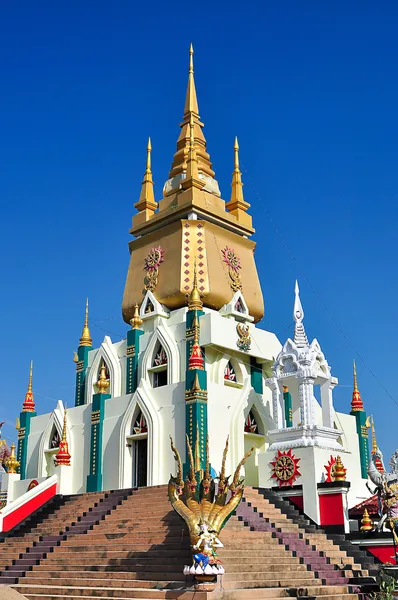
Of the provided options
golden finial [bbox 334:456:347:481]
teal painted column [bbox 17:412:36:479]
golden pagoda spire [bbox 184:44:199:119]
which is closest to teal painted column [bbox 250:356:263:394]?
golden finial [bbox 334:456:347:481]

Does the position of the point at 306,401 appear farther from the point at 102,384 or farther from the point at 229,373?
the point at 102,384

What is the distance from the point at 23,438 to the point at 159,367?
256 inches

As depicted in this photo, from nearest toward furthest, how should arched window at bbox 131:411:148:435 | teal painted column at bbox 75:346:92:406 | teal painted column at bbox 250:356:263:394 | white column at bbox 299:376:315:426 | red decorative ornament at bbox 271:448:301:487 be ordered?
red decorative ornament at bbox 271:448:301:487, white column at bbox 299:376:315:426, arched window at bbox 131:411:148:435, teal painted column at bbox 250:356:263:394, teal painted column at bbox 75:346:92:406

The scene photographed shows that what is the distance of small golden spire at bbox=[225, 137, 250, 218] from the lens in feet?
97.0

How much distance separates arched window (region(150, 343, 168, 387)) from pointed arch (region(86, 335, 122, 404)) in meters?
1.36

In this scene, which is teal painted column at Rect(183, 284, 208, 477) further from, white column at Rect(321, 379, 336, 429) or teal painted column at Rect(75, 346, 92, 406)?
teal painted column at Rect(75, 346, 92, 406)

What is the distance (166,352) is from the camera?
24141mm

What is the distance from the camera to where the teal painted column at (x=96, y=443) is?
932 inches

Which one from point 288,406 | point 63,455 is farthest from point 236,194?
point 63,455

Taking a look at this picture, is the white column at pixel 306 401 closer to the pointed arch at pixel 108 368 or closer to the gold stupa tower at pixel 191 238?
the gold stupa tower at pixel 191 238

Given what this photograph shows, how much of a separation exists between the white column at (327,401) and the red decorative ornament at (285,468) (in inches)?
80.8

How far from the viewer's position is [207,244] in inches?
1049

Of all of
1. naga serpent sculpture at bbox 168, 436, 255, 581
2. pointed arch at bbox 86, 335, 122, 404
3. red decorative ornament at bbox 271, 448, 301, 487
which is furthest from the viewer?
pointed arch at bbox 86, 335, 122, 404

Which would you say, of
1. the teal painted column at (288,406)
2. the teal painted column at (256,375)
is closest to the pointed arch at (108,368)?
the teal painted column at (256,375)
